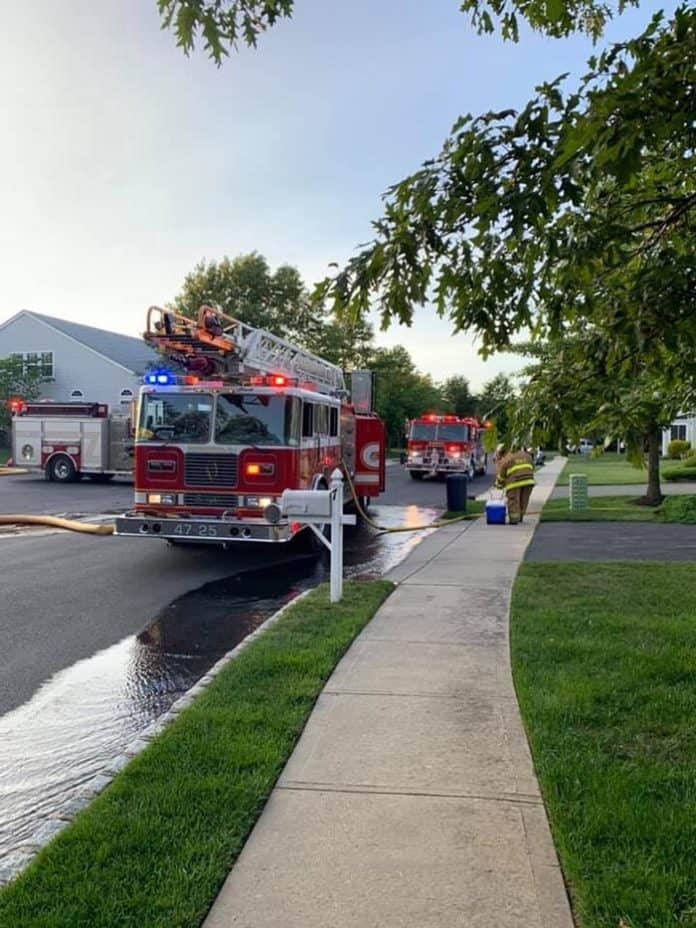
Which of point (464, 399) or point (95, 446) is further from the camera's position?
point (464, 399)

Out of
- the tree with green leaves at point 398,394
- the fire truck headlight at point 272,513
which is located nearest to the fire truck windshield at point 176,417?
the fire truck headlight at point 272,513

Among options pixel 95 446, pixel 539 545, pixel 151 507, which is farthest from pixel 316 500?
pixel 95 446

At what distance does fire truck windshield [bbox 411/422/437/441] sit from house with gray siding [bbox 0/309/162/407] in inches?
709

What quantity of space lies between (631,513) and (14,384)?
3386cm

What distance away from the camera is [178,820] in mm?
3424

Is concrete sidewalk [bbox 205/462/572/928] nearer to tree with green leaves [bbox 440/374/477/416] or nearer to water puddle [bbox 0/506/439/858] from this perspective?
water puddle [bbox 0/506/439/858]

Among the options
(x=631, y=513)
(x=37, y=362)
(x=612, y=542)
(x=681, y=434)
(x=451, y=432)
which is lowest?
(x=612, y=542)

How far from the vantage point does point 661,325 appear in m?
3.49

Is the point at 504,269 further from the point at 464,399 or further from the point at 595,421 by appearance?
the point at 464,399

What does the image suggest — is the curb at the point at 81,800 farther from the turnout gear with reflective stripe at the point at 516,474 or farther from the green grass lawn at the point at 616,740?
the turnout gear with reflective stripe at the point at 516,474

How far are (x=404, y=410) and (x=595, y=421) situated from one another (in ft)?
190

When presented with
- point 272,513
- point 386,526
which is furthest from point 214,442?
point 386,526

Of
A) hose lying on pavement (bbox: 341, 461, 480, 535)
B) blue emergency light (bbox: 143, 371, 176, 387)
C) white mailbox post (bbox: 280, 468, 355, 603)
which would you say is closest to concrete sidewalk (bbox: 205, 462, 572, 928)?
white mailbox post (bbox: 280, 468, 355, 603)

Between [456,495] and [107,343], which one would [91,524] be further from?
[107,343]
